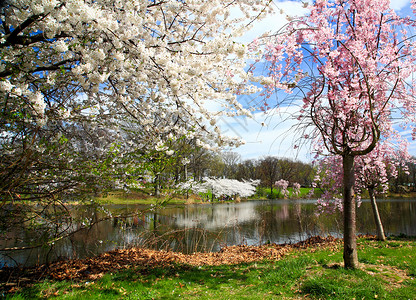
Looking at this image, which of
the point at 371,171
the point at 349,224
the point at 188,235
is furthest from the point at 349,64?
the point at 188,235

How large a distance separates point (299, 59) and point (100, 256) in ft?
23.9

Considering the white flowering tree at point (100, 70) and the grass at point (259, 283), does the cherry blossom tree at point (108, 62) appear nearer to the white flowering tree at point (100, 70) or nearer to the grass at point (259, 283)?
the white flowering tree at point (100, 70)

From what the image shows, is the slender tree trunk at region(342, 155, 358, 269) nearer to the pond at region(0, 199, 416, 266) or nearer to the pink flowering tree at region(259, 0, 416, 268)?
the pink flowering tree at region(259, 0, 416, 268)

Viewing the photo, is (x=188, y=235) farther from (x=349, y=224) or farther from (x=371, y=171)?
(x=371, y=171)

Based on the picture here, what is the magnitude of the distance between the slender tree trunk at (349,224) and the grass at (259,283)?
224mm

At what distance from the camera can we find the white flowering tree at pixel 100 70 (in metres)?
2.96

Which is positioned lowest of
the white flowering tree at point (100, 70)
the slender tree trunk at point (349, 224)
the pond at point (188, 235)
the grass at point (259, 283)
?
the pond at point (188, 235)

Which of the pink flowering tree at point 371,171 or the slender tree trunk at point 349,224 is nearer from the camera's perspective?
the slender tree trunk at point 349,224

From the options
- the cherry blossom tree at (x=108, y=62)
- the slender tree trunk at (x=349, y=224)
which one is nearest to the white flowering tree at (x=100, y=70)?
the cherry blossom tree at (x=108, y=62)

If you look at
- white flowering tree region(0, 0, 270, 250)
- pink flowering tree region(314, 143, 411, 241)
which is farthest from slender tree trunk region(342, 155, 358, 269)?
pink flowering tree region(314, 143, 411, 241)

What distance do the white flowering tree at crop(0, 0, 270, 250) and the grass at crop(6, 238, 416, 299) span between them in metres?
1.85

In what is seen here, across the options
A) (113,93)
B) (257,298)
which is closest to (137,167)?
(113,93)

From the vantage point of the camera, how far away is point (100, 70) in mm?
3461

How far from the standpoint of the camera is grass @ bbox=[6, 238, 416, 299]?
3854 mm
